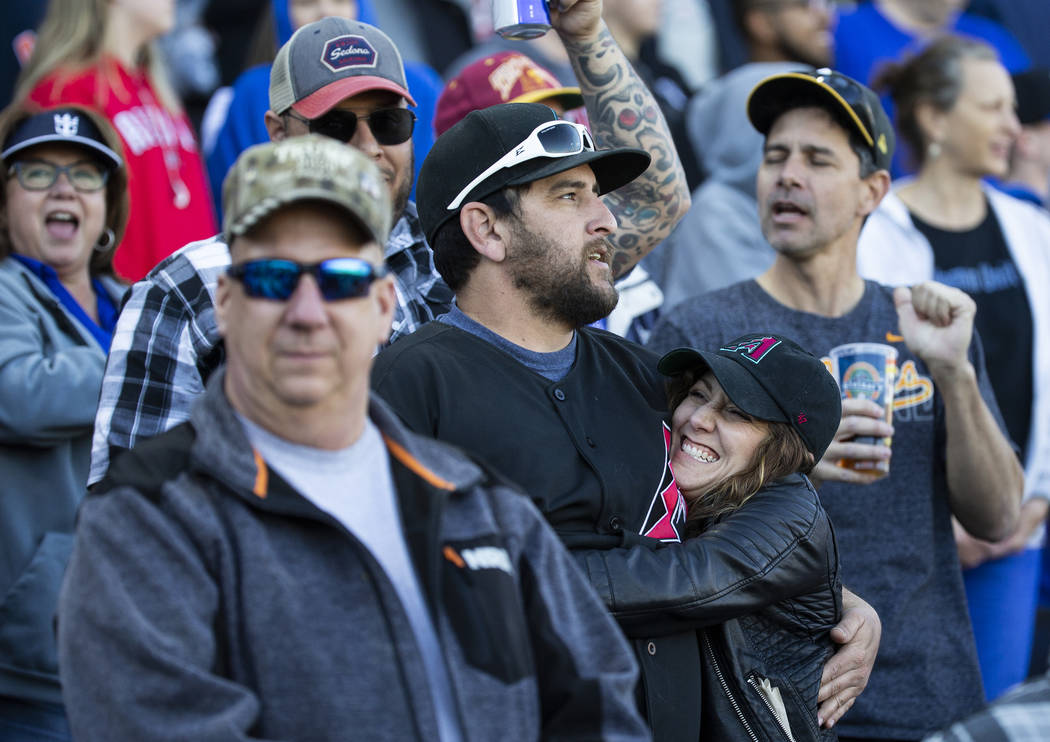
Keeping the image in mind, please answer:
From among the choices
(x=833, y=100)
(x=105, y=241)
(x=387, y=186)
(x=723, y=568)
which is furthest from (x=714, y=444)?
(x=105, y=241)

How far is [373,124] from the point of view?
10.7ft

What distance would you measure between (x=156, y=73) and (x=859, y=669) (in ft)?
13.1

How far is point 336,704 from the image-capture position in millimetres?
1886

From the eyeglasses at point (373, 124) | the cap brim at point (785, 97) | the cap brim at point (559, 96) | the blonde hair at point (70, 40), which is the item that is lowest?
the eyeglasses at point (373, 124)

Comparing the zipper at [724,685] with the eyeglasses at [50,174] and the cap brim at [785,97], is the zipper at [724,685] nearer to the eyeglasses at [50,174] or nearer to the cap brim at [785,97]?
the cap brim at [785,97]

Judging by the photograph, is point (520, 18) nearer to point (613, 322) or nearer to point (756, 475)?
point (756, 475)

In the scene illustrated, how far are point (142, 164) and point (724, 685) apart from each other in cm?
344

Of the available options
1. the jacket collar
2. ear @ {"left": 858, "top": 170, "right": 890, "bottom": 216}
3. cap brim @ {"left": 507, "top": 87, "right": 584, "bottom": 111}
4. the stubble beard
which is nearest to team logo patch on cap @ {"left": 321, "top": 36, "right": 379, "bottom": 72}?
the stubble beard

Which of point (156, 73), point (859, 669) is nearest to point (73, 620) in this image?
point (859, 669)

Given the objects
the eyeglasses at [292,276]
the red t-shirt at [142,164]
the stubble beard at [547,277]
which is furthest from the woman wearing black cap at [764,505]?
the red t-shirt at [142,164]

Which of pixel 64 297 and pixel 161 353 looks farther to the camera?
pixel 64 297

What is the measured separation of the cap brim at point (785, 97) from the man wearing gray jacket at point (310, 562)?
2077 mm

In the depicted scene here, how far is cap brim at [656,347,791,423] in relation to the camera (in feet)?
9.33

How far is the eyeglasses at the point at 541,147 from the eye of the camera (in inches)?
109
